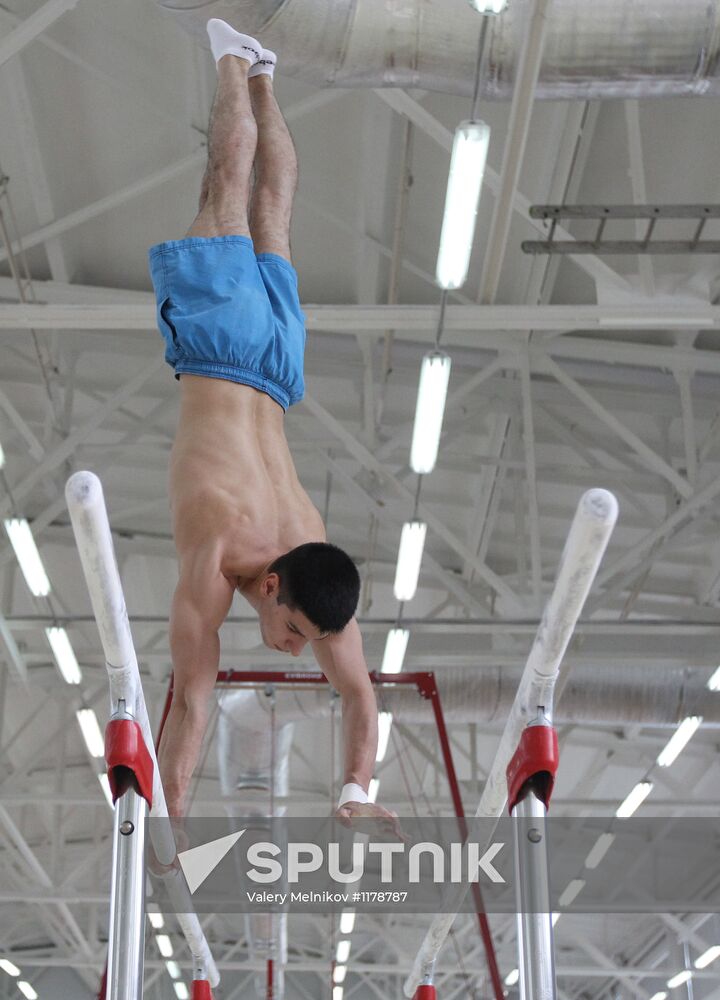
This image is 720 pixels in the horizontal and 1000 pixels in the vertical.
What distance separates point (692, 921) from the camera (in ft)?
74.4

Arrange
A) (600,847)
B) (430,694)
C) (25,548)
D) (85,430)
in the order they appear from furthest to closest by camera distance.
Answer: (600,847), (85,430), (25,548), (430,694)

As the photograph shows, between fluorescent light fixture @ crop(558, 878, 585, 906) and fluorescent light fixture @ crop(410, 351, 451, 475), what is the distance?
13316 millimetres

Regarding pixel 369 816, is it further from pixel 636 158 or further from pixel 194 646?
pixel 636 158

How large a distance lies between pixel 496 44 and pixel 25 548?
17.4 feet

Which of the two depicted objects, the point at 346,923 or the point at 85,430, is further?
the point at 346,923

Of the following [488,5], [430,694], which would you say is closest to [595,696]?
[430,694]

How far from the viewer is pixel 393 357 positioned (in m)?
10.6

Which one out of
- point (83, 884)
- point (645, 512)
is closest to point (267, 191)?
point (645, 512)

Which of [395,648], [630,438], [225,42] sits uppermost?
[630,438]

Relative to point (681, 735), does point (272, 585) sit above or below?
below

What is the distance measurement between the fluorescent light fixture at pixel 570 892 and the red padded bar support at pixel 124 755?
1812 cm

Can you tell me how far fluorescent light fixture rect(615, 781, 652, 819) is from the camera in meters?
13.7

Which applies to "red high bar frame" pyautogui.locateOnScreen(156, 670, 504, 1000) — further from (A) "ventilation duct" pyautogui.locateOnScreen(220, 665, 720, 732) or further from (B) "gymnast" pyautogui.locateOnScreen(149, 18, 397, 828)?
(A) "ventilation duct" pyautogui.locateOnScreen(220, 665, 720, 732)

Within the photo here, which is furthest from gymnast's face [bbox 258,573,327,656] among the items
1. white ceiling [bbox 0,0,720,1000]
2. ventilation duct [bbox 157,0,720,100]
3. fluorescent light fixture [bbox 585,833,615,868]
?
fluorescent light fixture [bbox 585,833,615,868]
